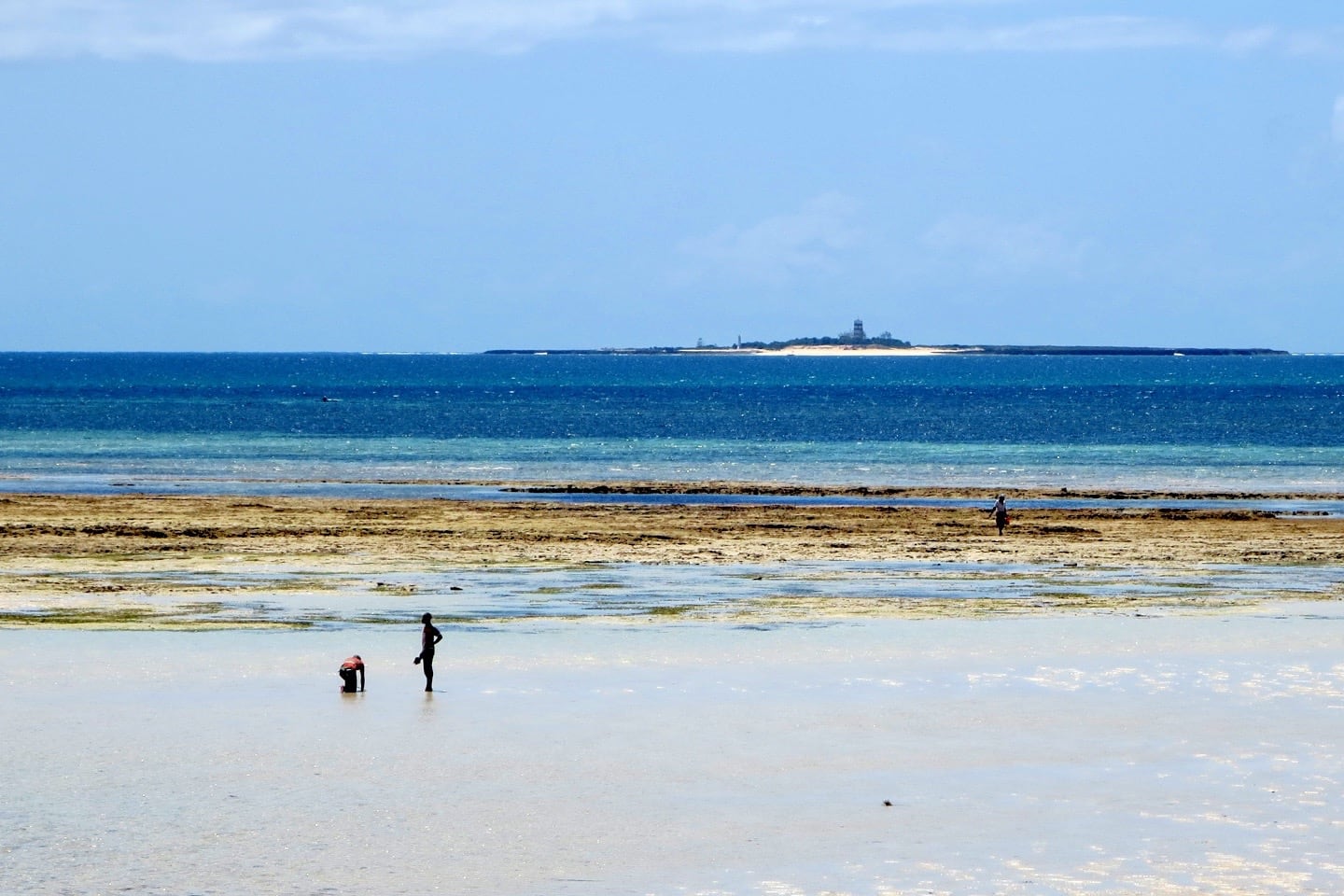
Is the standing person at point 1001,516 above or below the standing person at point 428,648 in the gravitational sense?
above

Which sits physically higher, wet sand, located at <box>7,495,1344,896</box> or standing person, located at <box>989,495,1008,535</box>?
standing person, located at <box>989,495,1008,535</box>

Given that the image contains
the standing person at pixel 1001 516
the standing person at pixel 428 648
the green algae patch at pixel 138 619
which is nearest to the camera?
the standing person at pixel 428 648

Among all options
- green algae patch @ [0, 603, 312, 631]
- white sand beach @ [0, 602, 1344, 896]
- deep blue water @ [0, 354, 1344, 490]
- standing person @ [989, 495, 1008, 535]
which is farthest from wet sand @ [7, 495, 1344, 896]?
deep blue water @ [0, 354, 1344, 490]

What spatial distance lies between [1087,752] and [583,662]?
8681mm

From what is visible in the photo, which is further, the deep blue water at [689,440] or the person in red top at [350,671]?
the deep blue water at [689,440]

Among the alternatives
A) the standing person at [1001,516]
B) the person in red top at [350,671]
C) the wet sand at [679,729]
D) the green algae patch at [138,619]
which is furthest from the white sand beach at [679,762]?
the standing person at [1001,516]

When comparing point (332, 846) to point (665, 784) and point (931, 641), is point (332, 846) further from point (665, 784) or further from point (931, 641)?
point (931, 641)

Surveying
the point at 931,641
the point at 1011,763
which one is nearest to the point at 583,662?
the point at 931,641

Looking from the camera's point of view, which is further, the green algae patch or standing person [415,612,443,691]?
the green algae patch

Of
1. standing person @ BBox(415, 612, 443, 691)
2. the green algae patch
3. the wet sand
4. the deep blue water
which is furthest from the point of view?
the deep blue water

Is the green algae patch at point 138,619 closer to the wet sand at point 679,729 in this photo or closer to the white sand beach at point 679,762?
the wet sand at point 679,729

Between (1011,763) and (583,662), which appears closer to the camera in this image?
(1011,763)

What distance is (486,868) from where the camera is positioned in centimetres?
1739

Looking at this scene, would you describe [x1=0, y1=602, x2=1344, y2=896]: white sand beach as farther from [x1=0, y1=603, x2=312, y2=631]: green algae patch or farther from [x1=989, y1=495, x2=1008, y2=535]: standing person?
[x1=989, y1=495, x2=1008, y2=535]: standing person
